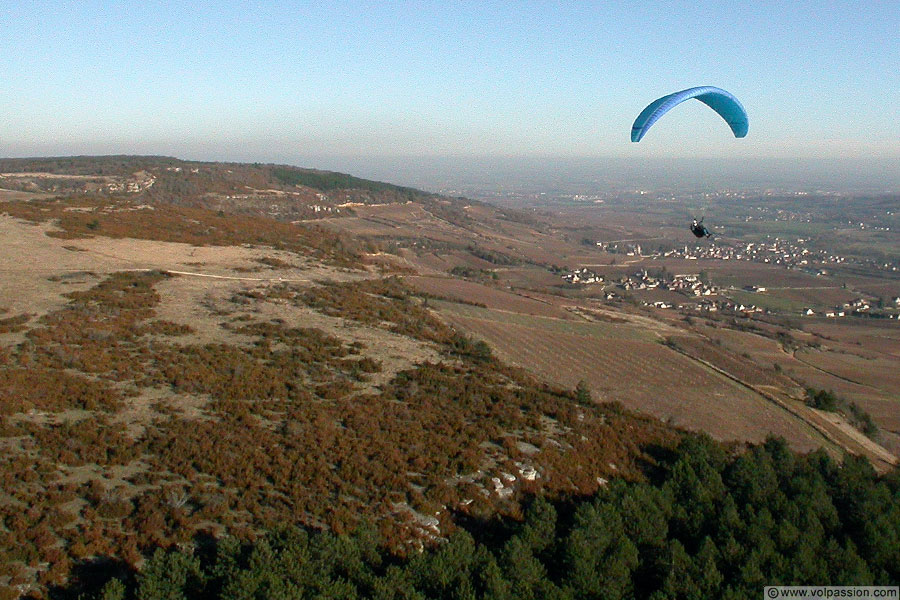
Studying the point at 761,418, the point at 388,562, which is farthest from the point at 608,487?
the point at 761,418

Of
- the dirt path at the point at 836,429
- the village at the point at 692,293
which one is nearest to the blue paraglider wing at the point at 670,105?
the dirt path at the point at 836,429

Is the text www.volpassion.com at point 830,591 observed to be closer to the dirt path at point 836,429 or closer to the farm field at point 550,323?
the dirt path at point 836,429

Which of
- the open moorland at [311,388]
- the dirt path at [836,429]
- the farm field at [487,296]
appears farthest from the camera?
the farm field at [487,296]

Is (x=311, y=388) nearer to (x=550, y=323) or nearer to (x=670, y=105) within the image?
(x=670, y=105)

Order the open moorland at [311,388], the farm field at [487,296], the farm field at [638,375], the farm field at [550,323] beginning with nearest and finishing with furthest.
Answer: the open moorland at [311,388], the farm field at [638,375], the farm field at [550,323], the farm field at [487,296]

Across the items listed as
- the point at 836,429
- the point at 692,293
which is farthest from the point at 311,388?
the point at 692,293

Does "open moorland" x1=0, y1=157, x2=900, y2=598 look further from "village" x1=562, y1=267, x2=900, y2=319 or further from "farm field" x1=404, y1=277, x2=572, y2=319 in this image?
"village" x1=562, y1=267, x2=900, y2=319

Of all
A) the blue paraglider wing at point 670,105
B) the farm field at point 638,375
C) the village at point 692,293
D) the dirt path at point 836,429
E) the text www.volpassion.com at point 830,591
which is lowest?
the village at point 692,293

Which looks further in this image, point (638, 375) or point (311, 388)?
point (638, 375)

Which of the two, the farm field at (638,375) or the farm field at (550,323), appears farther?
the farm field at (550,323)

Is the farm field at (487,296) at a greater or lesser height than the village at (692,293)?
greater
